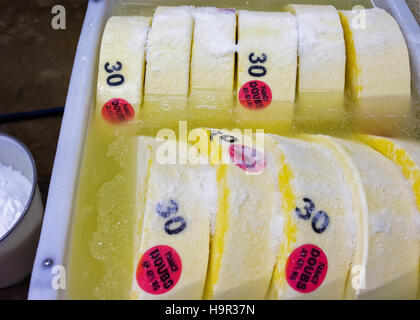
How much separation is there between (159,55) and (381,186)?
0.76m

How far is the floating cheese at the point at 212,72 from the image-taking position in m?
1.30

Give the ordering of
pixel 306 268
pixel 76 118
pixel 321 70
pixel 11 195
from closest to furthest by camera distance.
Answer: pixel 306 268
pixel 76 118
pixel 321 70
pixel 11 195

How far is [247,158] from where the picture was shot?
982 millimetres

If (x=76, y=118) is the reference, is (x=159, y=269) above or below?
below

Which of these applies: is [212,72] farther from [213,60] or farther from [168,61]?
[168,61]

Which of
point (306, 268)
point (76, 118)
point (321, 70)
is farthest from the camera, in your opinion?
point (321, 70)

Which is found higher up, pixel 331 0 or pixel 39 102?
pixel 331 0

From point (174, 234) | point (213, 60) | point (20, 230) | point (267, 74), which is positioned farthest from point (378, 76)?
point (20, 230)

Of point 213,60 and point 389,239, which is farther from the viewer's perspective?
point 213,60

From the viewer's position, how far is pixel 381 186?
981 millimetres

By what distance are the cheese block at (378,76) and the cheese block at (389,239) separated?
1.29ft

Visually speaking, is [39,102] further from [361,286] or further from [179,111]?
[361,286]

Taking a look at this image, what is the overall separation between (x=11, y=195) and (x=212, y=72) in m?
0.82
